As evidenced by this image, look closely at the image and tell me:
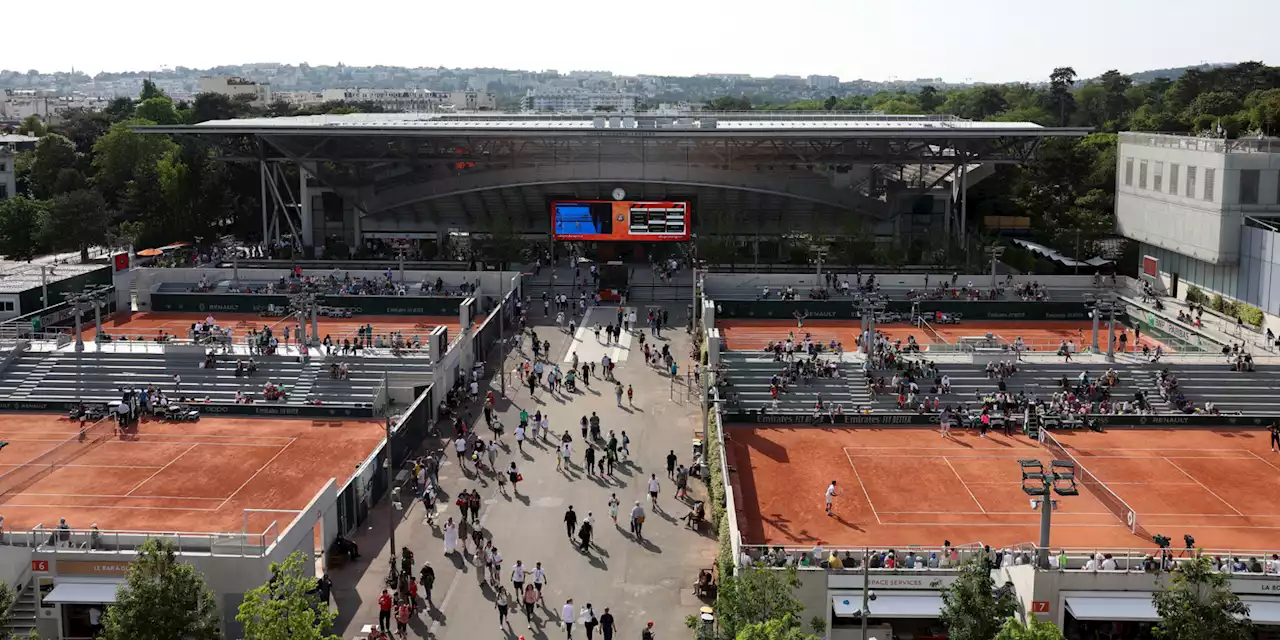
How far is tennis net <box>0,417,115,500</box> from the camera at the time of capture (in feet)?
116

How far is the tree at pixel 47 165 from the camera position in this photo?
9556cm

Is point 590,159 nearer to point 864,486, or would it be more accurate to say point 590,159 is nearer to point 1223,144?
point 1223,144

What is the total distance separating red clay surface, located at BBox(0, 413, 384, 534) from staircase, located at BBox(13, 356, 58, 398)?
174 cm

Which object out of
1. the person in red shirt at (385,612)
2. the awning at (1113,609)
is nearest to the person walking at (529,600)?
the person in red shirt at (385,612)

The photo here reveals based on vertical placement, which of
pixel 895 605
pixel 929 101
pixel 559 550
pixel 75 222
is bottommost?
pixel 559 550

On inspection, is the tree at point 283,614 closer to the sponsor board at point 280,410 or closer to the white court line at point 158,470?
the white court line at point 158,470

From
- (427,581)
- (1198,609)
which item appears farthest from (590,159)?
(1198,609)

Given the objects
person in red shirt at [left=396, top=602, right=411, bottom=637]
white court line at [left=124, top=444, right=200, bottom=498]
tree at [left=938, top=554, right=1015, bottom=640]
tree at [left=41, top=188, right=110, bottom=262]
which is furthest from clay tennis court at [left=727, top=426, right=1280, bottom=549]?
tree at [left=41, top=188, right=110, bottom=262]

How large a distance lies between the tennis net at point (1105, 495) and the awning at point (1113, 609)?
5.76 meters

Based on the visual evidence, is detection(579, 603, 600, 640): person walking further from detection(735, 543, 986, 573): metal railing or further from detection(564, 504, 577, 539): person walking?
detection(564, 504, 577, 539): person walking

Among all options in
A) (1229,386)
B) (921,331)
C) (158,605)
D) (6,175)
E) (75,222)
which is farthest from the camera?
(6,175)

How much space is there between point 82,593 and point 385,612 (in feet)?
20.7

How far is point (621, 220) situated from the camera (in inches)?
2763

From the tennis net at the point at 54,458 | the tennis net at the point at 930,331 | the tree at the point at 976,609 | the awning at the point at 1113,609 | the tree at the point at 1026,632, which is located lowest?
the tennis net at the point at 54,458
